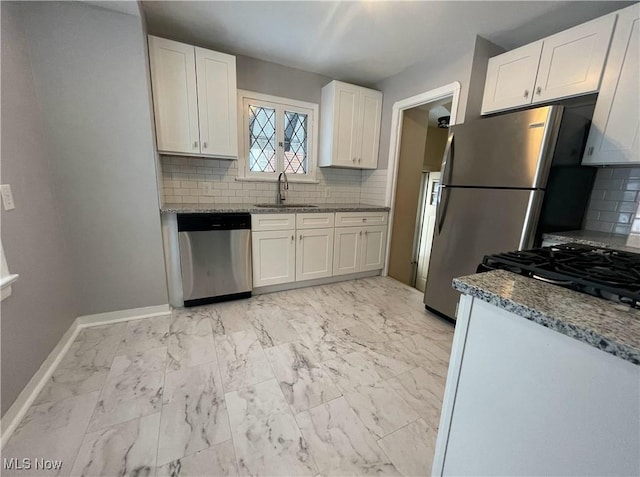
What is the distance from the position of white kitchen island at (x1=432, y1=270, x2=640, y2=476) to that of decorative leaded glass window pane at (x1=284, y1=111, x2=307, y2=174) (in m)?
2.73

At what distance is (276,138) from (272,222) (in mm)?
1137

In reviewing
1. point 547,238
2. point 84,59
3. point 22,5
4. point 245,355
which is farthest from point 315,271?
point 22,5

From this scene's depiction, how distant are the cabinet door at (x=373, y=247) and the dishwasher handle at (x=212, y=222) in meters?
1.43

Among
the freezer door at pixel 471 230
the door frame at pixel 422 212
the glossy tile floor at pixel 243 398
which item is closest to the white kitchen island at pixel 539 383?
the glossy tile floor at pixel 243 398

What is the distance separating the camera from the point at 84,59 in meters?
1.74

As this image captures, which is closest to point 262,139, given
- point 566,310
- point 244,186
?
point 244,186

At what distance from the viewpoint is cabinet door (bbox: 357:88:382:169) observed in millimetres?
3113

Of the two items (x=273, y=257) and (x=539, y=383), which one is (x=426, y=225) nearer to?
(x=273, y=257)

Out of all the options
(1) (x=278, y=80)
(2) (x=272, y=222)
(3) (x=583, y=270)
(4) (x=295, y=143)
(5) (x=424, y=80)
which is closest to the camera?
(3) (x=583, y=270)

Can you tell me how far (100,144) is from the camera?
185 centimetres

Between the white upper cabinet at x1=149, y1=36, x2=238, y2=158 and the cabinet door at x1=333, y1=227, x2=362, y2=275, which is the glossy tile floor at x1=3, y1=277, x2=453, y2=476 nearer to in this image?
the cabinet door at x1=333, y1=227, x2=362, y2=275

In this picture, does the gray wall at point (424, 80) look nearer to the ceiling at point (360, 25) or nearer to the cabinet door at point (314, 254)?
the ceiling at point (360, 25)

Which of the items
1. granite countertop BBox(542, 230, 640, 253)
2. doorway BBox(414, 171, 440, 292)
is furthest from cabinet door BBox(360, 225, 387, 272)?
granite countertop BBox(542, 230, 640, 253)

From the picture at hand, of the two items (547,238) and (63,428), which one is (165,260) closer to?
(63,428)
